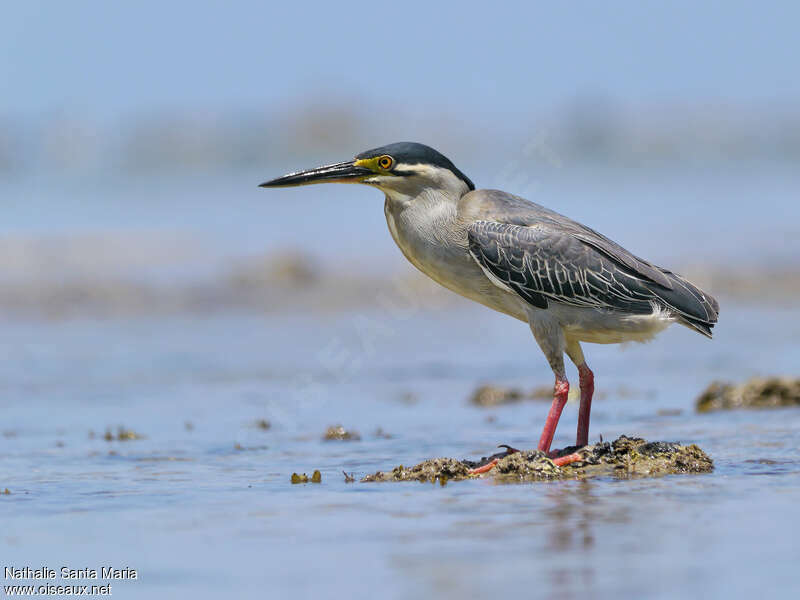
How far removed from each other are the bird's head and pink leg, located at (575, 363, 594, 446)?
5.27 feet

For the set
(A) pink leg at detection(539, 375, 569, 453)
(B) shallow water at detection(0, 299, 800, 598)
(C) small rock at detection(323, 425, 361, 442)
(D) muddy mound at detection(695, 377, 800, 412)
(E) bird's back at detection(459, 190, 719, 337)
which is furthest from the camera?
(D) muddy mound at detection(695, 377, 800, 412)

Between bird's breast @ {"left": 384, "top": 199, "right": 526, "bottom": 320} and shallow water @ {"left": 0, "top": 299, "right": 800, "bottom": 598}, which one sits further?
bird's breast @ {"left": 384, "top": 199, "right": 526, "bottom": 320}

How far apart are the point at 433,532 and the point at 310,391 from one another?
24.4 ft

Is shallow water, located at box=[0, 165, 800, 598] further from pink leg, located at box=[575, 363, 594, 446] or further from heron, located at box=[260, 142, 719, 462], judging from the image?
heron, located at box=[260, 142, 719, 462]

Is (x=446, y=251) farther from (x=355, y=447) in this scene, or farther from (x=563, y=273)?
(x=355, y=447)

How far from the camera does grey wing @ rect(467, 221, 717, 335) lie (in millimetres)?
8289

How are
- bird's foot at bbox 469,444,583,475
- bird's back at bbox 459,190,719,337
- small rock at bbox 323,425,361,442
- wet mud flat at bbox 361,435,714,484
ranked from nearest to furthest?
wet mud flat at bbox 361,435,714,484
bird's foot at bbox 469,444,583,475
bird's back at bbox 459,190,719,337
small rock at bbox 323,425,361,442

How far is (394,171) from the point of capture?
8484mm

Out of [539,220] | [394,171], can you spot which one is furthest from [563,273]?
[394,171]

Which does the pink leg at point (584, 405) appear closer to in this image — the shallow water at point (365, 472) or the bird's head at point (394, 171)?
the shallow water at point (365, 472)

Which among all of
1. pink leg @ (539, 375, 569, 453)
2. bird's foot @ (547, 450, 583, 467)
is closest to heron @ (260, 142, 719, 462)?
pink leg @ (539, 375, 569, 453)

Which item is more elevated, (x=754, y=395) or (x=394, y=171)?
(x=394, y=171)

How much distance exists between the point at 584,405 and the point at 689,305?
98 centimetres

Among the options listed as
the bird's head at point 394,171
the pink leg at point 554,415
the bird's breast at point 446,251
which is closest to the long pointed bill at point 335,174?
the bird's head at point 394,171
